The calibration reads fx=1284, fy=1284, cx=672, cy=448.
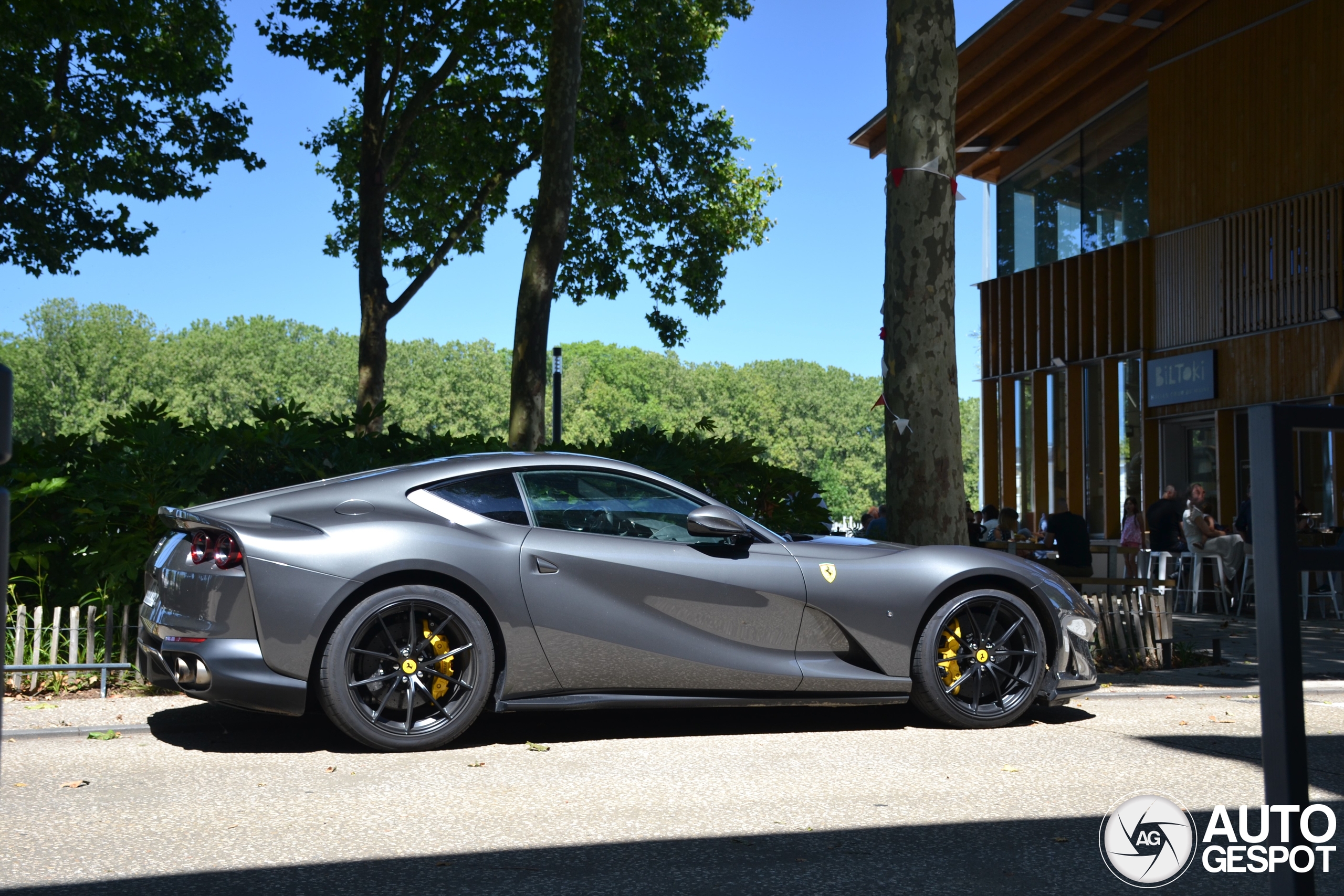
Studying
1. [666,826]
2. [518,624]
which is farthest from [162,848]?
[518,624]

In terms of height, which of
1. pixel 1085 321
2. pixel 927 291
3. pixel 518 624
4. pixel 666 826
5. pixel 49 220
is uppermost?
pixel 49 220

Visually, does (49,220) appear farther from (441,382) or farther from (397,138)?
(441,382)

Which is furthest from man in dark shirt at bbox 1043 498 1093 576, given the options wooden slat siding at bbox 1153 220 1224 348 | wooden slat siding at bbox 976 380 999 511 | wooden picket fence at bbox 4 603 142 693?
wooden slat siding at bbox 976 380 999 511

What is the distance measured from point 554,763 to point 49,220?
70.1 ft

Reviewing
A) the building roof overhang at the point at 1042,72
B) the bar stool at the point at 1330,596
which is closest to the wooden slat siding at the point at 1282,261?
the building roof overhang at the point at 1042,72

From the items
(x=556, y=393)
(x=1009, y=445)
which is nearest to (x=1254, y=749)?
(x=556, y=393)

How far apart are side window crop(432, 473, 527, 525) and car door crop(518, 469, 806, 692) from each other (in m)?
0.07

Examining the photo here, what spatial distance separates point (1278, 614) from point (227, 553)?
14.9ft

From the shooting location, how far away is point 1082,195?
24031 mm

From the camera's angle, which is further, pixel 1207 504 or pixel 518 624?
pixel 1207 504

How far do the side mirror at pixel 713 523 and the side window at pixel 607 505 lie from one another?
0.16 metres

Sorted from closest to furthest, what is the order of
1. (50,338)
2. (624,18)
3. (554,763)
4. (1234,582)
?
(554,763)
(1234,582)
(624,18)
(50,338)

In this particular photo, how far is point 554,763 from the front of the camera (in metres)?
5.53

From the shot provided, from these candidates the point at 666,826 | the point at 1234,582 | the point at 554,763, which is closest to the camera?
the point at 666,826
